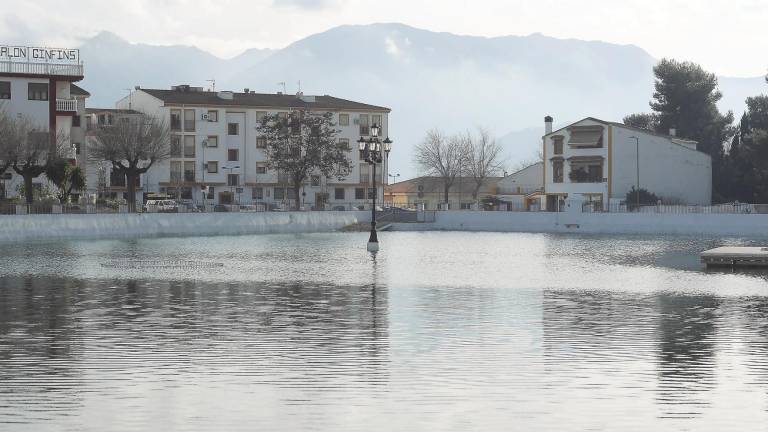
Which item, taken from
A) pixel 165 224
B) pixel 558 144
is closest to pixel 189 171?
pixel 558 144

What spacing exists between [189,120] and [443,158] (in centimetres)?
4687

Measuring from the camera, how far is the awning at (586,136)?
107688 millimetres

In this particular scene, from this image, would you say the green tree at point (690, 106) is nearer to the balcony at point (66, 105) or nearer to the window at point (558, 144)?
the window at point (558, 144)

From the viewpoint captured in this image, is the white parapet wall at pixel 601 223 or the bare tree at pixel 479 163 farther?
the bare tree at pixel 479 163

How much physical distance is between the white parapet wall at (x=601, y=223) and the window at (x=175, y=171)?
116 feet

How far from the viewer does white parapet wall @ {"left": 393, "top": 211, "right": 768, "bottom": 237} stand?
86.4 metres

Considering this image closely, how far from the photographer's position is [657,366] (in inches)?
711

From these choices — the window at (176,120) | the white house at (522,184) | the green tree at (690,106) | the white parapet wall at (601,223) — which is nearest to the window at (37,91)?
the window at (176,120)

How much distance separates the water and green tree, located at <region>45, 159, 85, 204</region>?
41884 mm

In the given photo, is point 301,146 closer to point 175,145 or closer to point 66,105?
point 175,145

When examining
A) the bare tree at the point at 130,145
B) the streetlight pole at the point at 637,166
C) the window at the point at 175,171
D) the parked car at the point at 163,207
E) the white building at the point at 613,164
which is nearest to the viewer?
the parked car at the point at 163,207

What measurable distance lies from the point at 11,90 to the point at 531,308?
240ft

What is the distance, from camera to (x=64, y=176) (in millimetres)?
82625

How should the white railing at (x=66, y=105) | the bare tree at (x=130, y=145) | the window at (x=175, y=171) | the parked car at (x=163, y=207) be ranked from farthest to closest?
the window at (x=175, y=171)
the bare tree at (x=130, y=145)
the white railing at (x=66, y=105)
the parked car at (x=163, y=207)
